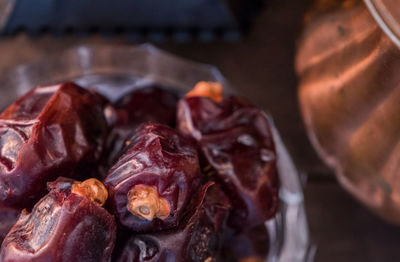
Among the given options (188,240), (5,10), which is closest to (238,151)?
(188,240)

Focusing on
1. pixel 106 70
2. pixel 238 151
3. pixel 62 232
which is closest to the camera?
pixel 62 232

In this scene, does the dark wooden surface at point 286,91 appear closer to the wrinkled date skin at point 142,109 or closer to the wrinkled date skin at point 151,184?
the wrinkled date skin at point 142,109

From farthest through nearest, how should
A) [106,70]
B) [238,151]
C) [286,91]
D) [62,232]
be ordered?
[286,91] < [106,70] < [238,151] < [62,232]

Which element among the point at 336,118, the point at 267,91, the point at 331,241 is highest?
the point at 336,118

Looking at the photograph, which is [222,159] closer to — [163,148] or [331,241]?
[163,148]

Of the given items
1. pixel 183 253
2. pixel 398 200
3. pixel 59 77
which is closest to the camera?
pixel 183 253

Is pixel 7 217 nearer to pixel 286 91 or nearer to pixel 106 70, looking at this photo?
pixel 106 70

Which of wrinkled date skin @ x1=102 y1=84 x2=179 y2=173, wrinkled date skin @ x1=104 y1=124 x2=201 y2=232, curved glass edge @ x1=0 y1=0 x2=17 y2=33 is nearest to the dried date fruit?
wrinkled date skin @ x1=102 y1=84 x2=179 y2=173

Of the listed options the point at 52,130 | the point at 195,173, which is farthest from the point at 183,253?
the point at 52,130
